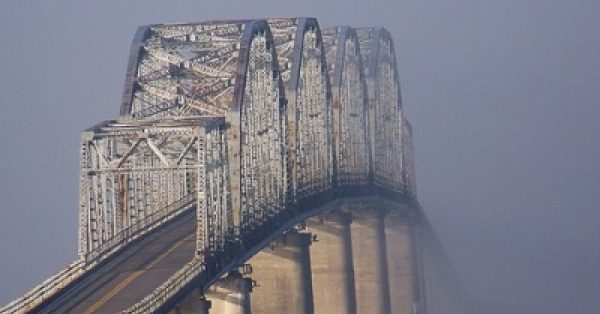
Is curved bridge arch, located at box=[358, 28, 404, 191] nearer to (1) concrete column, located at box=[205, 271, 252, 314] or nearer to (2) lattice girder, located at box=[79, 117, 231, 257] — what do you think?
(1) concrete column, located at box=[205, 271, 252, 314]

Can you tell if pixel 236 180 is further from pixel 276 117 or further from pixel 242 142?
pixel 276 117

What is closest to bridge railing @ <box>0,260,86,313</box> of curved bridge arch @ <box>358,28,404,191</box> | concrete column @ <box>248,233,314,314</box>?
concrete column @ <box>248,233,314,314</box>

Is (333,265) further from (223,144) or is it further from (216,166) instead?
(216,166)

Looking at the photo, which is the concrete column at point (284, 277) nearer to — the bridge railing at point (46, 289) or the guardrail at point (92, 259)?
the guardrail at point (92, 259)

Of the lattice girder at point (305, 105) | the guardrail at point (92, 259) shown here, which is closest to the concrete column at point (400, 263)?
the lattice girder at point (305, 105)

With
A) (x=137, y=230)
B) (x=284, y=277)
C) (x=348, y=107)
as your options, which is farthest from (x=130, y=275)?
(x=348, y=107)
